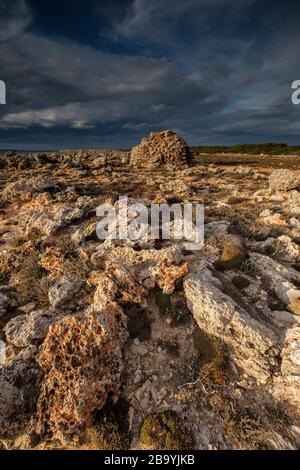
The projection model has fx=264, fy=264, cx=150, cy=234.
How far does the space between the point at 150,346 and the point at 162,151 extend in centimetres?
5271

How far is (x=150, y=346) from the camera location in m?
7.82

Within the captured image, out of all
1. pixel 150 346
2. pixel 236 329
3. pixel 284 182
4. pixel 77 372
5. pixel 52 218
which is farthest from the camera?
pixel 284 182

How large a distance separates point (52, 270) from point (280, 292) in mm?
9062

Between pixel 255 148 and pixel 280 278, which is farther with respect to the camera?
pixel 255 148

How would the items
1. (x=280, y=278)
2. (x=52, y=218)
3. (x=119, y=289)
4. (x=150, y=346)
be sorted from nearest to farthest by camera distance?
(x=150, y=346)
(x=119, y=289)
(x=280, y=278)
(x=52, y=218)

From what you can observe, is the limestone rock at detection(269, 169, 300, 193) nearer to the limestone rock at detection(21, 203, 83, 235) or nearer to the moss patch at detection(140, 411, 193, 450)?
the limestone rock at detection(21, 203, 83, 235)

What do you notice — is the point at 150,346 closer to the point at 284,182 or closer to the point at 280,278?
the point at 280,278

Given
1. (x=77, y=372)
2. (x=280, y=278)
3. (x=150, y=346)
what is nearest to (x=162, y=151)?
(x=280, y=278)

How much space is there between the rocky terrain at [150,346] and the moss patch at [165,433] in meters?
0.02

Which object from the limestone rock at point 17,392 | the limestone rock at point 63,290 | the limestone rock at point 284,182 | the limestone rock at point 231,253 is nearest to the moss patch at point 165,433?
the limestone rock at point 17,392
